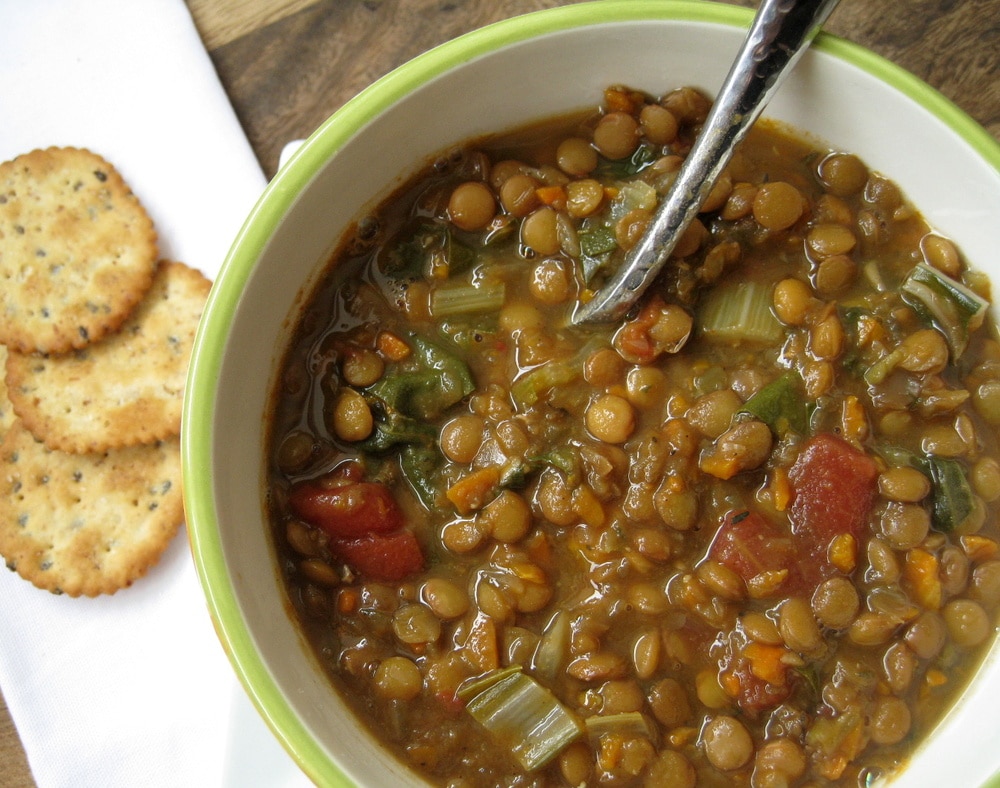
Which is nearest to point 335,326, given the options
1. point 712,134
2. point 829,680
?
point 712,134

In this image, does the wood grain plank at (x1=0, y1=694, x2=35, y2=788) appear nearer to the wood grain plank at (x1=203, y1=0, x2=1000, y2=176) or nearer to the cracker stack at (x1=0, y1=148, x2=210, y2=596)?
the cracker stack at (x1=0, y1=148, x2=210, y2=596)

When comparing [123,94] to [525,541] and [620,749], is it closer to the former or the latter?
[525,541]

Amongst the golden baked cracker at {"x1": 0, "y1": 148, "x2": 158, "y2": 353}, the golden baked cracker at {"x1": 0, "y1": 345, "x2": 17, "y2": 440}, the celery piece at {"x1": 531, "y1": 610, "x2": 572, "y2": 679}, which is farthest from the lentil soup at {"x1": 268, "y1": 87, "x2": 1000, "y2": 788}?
the golden baked cracker at {"x1": 0, "y1": 345, "x2": 17, "y2": 440}

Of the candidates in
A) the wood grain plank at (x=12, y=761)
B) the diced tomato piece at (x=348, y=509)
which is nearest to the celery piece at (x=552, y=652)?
the diced tomato piece at (x=348, y=509)

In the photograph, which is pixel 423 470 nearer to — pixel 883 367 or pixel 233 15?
pixel 883 367

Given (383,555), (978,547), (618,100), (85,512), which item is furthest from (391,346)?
(978,547)

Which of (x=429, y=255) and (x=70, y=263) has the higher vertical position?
(x=429, y=255)
